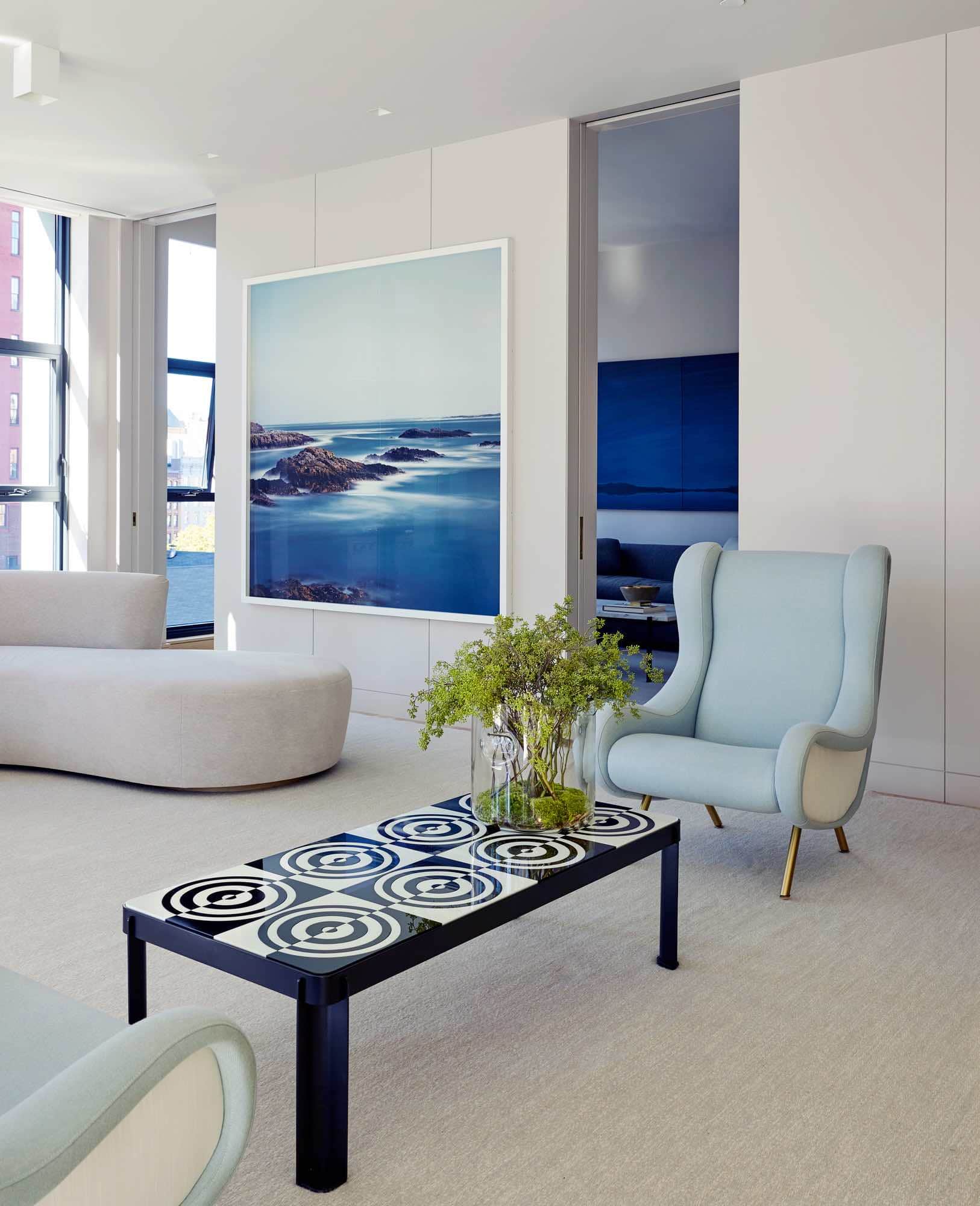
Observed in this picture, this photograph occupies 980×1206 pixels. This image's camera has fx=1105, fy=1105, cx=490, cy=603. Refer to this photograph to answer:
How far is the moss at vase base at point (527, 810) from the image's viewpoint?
102 inches

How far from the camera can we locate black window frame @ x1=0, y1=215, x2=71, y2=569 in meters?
7.03

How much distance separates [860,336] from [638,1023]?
295cm

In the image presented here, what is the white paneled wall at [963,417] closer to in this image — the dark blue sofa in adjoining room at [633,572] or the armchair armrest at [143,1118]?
the armchair armrest at [143,1118]

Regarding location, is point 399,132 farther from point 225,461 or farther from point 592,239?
point 225,461

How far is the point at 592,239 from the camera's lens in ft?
17.1

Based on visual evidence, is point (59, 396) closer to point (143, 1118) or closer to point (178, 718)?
point (178, 718)

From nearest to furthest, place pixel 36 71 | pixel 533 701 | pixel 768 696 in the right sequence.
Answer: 1. pixel 533 701
2. pixel 768 696
3. pixel 36 71

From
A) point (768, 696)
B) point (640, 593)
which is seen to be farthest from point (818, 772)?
point (640, 593)

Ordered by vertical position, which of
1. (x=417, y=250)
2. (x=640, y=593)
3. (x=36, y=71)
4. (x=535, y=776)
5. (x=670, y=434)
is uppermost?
(x=36, y=71)

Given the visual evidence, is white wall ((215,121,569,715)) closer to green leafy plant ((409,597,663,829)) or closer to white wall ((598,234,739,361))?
Result: green leafy plant ((409,597,663,829))

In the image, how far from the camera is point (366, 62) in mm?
Result: 4441

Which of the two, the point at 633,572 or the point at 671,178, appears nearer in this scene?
the point at 671,178

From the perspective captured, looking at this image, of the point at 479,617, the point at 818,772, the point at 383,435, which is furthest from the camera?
the point at 383,435

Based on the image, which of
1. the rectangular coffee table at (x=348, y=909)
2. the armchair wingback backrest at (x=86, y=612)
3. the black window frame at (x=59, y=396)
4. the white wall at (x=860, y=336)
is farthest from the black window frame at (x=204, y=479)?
the rectangular coffee table at (x=348, y=909)
